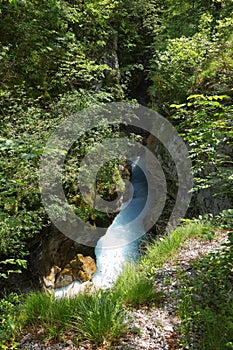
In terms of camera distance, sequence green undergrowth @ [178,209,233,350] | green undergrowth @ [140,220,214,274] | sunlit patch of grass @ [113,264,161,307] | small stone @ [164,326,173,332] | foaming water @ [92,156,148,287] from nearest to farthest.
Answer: green undergrowth @ [178,209,233,350] < small stone @ [164,326,173,332] < sunlit patch of grass @ [113,264,161,307] < green undergrowth @ [140,220,214,274] < foaming water @ [92,156,148,287]

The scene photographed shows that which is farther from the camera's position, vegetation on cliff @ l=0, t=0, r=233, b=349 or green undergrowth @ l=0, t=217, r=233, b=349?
vegetation on cliff @ l=0, t=0, r=233, b=349

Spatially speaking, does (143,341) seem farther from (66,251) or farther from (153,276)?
(66,251)

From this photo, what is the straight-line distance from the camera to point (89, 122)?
5.98 m

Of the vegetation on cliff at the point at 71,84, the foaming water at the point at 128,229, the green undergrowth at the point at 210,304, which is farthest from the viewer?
the foaming water at the point at 128,229

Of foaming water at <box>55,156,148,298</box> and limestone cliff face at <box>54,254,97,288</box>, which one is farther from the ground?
foaming water at <box>55,156,148,298</box>

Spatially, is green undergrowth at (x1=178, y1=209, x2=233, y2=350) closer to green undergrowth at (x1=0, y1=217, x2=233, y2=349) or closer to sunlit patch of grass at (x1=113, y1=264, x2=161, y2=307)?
green undergrowth at (x1=0, y1=217, x2=233, y2=349)

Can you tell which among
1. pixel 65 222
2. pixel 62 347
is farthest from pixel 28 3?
pixel 62 347

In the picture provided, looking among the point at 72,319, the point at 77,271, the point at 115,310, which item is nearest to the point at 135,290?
the point at 115,310

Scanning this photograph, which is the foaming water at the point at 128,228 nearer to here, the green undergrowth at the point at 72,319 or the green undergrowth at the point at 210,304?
the green undergrowth at the point at 210,304

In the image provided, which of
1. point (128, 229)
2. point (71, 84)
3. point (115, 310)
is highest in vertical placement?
point (71, 84)

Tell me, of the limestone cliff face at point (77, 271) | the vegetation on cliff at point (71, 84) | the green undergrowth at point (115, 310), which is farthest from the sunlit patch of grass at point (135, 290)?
the limestone cliff face at point (77, 271)

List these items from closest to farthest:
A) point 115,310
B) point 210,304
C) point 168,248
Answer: point 115,310, point 210,304, point 168,248

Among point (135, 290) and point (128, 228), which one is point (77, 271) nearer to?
point (128, 228)

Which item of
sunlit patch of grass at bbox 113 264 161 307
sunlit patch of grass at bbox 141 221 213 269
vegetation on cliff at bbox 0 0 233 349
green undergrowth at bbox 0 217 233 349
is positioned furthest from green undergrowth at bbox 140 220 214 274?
vegetation on cliff at bbox 0 0 233 349
